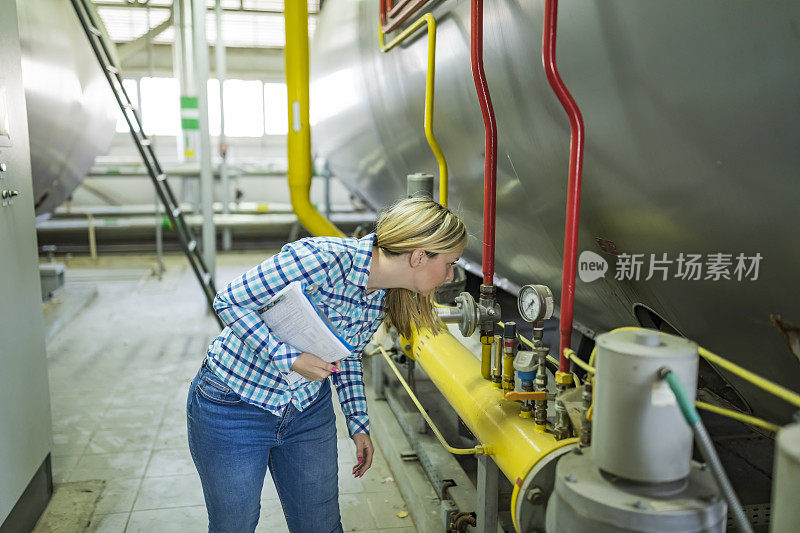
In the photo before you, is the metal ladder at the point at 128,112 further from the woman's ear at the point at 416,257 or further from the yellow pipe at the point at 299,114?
the woman's ear at the point at 416,257

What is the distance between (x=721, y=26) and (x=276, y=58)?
9379mm

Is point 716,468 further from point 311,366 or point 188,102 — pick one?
point 188,102

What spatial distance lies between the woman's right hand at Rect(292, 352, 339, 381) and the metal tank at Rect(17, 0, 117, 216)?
96.2 inches

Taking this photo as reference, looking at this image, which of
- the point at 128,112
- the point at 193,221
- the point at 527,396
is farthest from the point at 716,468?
the point at 193,221

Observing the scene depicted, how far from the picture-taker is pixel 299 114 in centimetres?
336

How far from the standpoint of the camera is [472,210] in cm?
206

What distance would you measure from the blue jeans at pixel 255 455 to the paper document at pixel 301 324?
0.67 feet

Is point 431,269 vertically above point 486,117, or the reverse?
point 486,117

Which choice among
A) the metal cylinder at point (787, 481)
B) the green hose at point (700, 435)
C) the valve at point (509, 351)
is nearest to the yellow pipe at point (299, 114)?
the valve at point (509, 351)

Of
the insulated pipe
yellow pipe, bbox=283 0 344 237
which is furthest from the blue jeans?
yellow pipe, bbox=283 0 344 237

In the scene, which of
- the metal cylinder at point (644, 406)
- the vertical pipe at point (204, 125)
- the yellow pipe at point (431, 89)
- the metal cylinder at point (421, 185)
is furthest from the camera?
the vertical pipe at point (204, 125)

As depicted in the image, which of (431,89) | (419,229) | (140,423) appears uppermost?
(431,89)

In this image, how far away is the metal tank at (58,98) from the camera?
10.2ft

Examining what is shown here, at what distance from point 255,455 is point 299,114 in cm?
229
